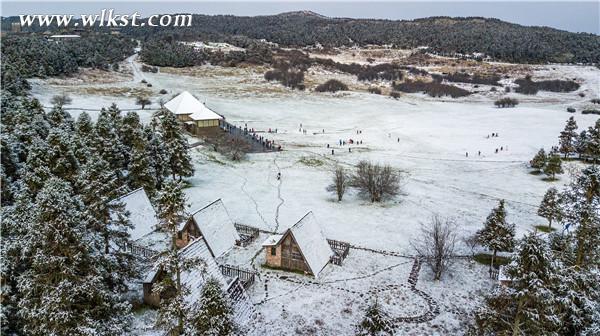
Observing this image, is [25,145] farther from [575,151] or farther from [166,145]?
[575,151]

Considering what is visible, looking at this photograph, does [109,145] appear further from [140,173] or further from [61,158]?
[61,158]

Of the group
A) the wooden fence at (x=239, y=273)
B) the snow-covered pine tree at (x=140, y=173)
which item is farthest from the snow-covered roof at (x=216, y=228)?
the snow-covered pine tree at (x=140, y=173)

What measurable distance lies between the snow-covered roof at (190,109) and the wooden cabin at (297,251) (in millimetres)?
46079

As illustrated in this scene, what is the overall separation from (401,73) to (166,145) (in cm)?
12422

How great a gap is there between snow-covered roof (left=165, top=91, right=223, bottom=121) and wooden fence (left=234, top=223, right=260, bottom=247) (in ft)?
130

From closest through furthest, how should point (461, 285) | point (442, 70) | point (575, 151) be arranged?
point (461, 285), point (575, 151), point (442, 70)

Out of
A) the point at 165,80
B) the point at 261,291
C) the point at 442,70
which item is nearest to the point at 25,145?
the point at 261,291

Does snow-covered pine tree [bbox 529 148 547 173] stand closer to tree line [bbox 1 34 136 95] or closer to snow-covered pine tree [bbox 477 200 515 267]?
snow-covered pine tree [bbox 477 200 515 267]

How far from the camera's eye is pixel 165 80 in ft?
400

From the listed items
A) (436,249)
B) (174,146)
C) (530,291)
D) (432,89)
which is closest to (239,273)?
(436,249)

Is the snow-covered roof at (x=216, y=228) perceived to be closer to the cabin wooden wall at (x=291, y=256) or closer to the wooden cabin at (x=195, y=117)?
the cabin wooden wall at (x=291, y=256)

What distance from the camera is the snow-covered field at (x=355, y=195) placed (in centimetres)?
2852

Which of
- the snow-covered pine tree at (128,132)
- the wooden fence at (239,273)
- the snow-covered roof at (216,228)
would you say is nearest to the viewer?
the wooden fence at (239,273)

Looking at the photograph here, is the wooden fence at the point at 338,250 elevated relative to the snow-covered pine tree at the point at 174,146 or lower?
lower
